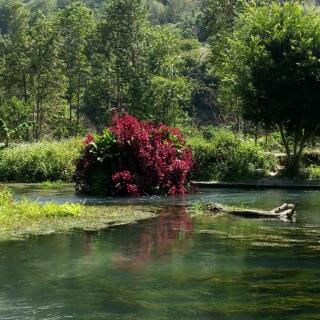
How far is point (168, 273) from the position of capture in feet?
32.6

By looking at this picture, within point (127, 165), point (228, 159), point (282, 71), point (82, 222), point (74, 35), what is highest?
point (74, 35)

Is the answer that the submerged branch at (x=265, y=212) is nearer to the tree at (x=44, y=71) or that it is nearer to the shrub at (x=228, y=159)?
the shrub at (x=228, y=159)

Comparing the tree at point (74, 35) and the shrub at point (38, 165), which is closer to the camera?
the shrub at point (38, 165)

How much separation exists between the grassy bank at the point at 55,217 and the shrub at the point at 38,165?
1447cm

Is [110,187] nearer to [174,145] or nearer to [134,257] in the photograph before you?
[174,145]

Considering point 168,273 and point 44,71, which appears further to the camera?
point 44,71

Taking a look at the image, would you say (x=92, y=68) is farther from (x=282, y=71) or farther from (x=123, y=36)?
(x=282, y=71)

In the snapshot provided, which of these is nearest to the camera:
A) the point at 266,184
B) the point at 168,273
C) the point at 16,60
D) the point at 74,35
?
the point at 168,273

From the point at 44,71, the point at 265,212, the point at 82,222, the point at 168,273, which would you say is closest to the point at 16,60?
the point at 44,71

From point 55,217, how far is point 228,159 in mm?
16237

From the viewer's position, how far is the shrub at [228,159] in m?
30.7

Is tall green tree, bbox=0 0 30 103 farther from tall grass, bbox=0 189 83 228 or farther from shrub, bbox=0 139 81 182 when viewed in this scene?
tall grass, bbox=0 189 83 228

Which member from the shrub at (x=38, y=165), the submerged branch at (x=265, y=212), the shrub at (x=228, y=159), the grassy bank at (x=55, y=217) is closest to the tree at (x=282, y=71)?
the shrub at (x=228, y=159)

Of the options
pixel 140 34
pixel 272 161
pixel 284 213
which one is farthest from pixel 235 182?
pixel 140 34
